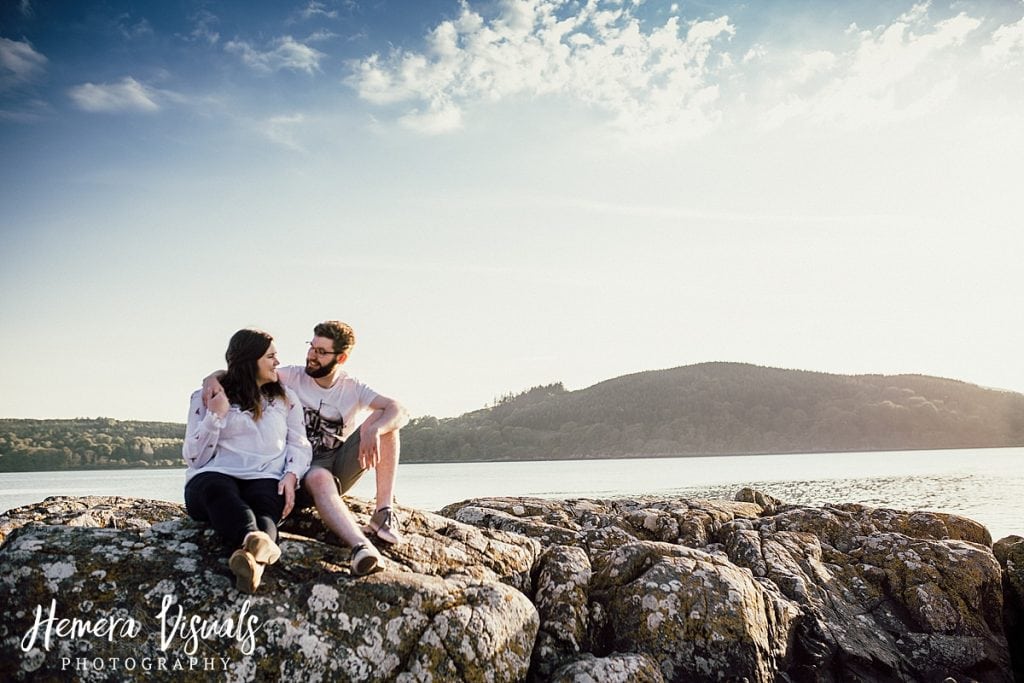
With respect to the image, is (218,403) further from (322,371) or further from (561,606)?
(561,606)

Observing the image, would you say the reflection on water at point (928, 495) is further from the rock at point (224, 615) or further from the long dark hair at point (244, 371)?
the long dark hair at point (244, 371)

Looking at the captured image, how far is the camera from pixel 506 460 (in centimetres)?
12650

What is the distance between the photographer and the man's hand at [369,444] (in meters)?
7.34

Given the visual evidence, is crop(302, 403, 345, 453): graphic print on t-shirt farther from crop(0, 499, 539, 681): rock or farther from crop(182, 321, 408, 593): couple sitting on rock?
crop(0, 499, 539, 681): rock

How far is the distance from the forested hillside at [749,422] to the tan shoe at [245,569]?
112325 millimetres

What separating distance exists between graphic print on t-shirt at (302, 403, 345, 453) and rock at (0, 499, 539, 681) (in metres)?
1.23

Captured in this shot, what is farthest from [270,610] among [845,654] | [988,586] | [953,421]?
[953,421]

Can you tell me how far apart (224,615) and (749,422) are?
424 ft

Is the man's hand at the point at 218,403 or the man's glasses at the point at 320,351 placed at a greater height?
the man's glasses at the point at 320,351

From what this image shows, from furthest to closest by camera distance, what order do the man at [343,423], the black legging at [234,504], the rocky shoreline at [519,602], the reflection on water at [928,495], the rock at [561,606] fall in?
the reflection on water at [928,495], the man at [343,423], the rock at [561,606], the black legging at [234,504], the rocky shoreline at [519,602]

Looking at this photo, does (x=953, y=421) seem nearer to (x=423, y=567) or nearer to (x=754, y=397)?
(x=754, y=397)

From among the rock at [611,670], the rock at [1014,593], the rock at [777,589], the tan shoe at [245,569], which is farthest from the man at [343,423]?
the rock at [1014,593]

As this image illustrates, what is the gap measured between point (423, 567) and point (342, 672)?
1.43 metres

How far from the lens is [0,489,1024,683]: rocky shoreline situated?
5.86 metres
